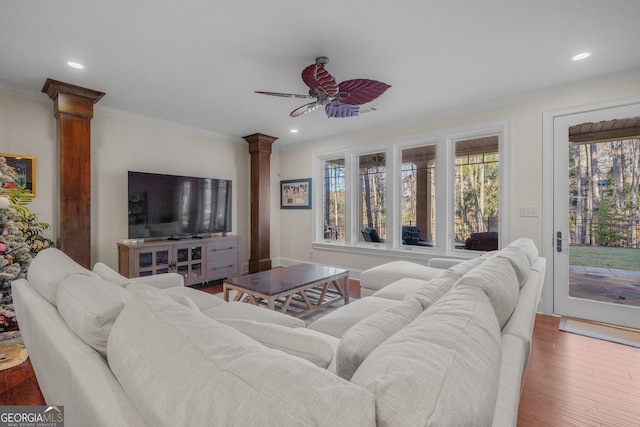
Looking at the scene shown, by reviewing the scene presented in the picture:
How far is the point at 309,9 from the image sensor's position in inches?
75.9

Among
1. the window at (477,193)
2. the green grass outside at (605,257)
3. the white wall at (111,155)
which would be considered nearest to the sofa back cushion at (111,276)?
the white wall at (111,155)

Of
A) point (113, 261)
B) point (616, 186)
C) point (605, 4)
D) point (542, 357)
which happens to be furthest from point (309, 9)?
point (113, 261)

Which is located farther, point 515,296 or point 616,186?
point 616,186

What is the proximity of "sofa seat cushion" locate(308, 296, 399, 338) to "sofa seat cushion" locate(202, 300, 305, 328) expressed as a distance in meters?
0.13

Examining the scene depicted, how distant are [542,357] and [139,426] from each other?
2783 mm

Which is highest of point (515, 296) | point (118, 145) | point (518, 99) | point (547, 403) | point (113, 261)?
point (518, 99)

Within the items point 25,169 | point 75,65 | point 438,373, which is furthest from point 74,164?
Result: point 438,373

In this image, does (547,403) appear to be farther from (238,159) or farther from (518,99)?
(238,159)

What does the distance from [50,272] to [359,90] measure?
2.31 meters

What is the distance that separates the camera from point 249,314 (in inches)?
73.5

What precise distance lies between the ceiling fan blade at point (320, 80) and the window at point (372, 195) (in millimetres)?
2313

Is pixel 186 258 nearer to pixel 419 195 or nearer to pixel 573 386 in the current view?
pixel 419 195

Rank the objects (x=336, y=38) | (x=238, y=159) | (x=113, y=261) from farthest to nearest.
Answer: (x=238, y=159)
(x=113, y=261)
(x=336, y=38)

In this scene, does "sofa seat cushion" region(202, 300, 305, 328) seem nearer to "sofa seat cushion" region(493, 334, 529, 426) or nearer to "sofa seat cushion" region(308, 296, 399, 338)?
"sofa seat cushion" region(308, 296, 399, 338)
